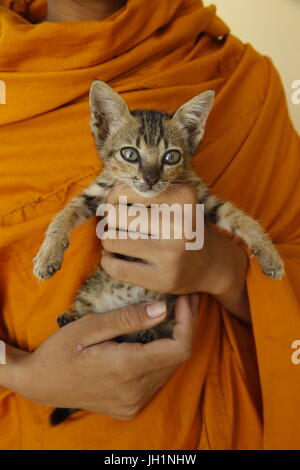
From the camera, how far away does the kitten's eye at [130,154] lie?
881mm

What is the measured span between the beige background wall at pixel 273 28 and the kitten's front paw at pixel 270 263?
129 centimetres

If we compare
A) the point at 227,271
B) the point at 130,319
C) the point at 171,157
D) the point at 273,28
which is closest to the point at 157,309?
the point at 130,319

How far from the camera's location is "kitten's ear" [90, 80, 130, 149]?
0.80 meters

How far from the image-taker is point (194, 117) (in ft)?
2.92

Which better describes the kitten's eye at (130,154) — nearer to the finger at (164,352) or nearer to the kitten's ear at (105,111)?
the kitten's ear at (105,111)

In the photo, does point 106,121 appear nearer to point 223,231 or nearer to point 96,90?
point 96,90

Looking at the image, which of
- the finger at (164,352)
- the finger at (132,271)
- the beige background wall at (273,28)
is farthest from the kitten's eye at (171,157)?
the beige background wall at (273,28)

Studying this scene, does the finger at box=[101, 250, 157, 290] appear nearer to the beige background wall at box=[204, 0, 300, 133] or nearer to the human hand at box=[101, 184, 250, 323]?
the human hand at box=[101, 184, 250, 323]

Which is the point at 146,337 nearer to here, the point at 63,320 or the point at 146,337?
the point at 146,337

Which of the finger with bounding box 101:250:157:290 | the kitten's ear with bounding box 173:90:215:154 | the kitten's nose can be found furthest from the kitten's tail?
the kitten's ear with bounding box 173:90:215:154

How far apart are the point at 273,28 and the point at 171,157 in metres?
1.36

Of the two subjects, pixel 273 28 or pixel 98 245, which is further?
pixel 273 28
